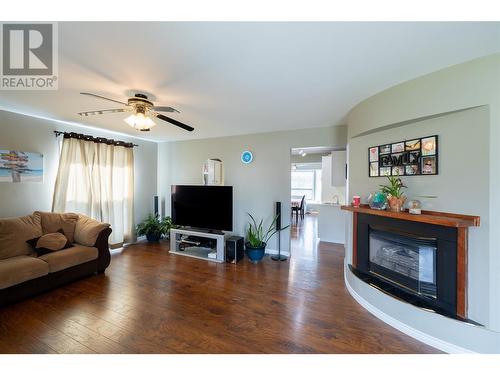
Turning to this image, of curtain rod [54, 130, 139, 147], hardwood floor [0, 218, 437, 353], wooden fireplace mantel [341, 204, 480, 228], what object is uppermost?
curtain rod [54, 130, 139, 147]

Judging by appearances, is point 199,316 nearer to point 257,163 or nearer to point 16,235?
point 16,235

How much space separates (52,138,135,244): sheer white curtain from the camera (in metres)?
3.41

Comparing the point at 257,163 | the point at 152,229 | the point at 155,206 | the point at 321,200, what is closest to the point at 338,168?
the point at 321,200

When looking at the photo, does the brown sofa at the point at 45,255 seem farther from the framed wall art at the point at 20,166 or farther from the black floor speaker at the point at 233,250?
the black floor speaker at the point at 233,250

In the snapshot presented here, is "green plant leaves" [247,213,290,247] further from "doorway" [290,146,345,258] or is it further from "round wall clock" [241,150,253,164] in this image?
"round wall clock" [241,150,253,164]

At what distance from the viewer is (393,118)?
2094 millimetres

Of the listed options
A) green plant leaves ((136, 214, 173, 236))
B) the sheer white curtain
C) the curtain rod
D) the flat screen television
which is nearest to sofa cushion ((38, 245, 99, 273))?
the sheer white curtain

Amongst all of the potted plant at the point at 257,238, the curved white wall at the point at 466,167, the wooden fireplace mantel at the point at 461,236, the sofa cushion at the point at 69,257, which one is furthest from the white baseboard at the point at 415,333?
the sofa cushion at the point at 69,257

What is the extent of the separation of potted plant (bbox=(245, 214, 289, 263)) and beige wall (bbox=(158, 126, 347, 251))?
0.16m

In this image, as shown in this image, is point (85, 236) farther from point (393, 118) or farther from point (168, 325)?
point (393, 118)

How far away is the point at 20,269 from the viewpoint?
2.23m

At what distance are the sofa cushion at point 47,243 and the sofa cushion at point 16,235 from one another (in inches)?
2.8

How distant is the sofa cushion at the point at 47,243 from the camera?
2658 millimetres

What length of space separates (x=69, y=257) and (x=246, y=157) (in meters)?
3.10
